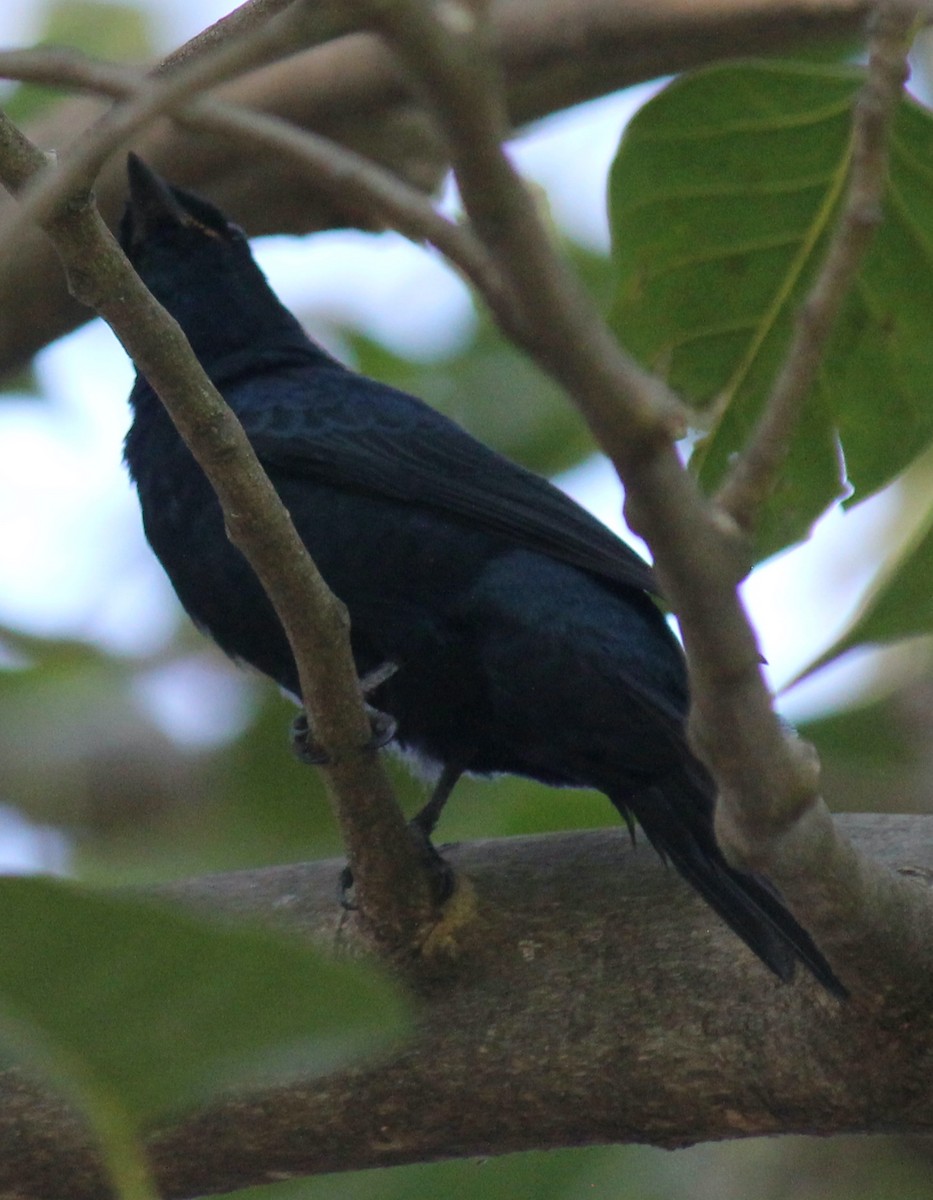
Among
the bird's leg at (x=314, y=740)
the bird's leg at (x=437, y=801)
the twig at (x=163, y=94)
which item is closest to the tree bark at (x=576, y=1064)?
the bird's leg at (x=314, y=740)

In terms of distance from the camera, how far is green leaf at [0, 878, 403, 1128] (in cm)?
141

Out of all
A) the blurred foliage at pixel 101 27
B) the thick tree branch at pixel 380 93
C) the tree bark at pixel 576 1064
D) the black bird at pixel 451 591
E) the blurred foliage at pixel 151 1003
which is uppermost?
the blurred foliage at pixel 101 27

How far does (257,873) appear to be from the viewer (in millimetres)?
2836

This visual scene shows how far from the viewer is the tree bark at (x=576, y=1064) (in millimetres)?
2215

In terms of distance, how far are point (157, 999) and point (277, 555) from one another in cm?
70

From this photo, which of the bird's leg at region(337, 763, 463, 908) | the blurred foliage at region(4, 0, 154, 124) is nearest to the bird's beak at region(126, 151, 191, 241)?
the bird's leg at region(337, 763, 463, 908)

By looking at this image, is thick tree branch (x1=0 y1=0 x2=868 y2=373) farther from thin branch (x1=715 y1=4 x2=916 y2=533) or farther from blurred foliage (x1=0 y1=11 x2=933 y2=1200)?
thin branch (x1=715 y1=4 x2=916 y2=533)

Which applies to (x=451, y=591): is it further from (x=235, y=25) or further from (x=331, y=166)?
(x=331, y=166)

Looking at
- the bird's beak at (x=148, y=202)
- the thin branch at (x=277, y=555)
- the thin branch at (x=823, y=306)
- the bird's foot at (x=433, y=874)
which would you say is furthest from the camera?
the bird's beak at (x=148, y=202)

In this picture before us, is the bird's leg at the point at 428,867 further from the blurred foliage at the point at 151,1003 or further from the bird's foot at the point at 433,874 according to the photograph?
the blurred foliage at the point at 151,1003

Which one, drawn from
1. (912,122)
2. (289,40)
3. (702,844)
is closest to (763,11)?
(912,122)

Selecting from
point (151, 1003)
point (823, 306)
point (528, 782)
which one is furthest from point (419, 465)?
point (823, 306)

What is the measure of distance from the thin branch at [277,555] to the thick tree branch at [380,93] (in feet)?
4.04

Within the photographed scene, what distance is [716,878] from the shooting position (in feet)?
7.86
